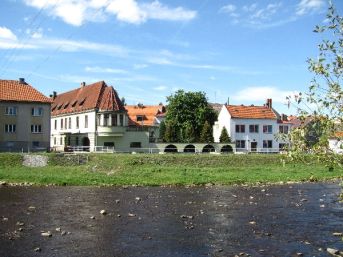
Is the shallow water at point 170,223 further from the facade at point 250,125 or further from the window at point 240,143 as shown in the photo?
the window at point 240,143

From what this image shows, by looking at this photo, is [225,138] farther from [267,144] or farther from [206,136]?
[267,144]

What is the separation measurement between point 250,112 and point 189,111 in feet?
41.7

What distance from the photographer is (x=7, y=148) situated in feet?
222

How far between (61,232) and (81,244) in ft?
7.74

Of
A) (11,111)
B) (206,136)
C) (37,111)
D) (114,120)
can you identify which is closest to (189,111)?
(206,136)

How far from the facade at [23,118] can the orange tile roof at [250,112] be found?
37.7 metres

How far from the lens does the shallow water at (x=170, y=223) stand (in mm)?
15625

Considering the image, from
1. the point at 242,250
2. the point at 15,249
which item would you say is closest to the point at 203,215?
the point at 242,250

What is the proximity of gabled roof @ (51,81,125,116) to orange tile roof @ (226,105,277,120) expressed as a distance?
26.6 metres

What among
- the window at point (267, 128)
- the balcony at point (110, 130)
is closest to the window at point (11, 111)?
the balcony at point (110, 130)

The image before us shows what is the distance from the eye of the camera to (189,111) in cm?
9631

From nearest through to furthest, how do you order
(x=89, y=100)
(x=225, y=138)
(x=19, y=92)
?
(x=19, y=92), (x=89, y=100), (x=225, y=138)

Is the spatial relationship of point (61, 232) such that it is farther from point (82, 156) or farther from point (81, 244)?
point (82, 156)

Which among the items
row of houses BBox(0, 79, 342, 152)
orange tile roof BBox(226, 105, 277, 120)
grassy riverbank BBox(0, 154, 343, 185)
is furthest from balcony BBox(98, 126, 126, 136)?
orange tile roof BBox(226, 105, 277, 120)
